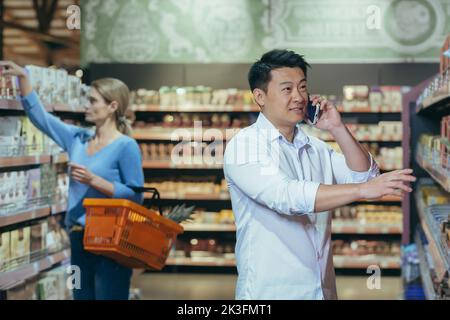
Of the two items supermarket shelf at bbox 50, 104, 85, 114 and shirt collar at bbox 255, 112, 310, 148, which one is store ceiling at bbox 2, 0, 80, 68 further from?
→ shirt collar at bbox 255, 112, 310, 148

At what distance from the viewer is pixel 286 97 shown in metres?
2.72

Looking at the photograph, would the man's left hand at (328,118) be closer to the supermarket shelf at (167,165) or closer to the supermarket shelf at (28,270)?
the supermarket shelf at (28,270)

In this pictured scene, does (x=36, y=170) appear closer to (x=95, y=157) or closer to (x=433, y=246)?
(x=95, y=157)

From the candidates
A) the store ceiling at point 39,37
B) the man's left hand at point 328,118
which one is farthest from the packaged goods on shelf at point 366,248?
the store ceiling at point 39,37

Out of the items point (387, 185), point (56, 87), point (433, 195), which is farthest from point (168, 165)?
point (387, 185)

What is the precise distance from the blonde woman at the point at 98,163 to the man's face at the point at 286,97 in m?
1.43

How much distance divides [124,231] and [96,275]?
25 centimetres

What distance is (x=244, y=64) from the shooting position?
8500mm

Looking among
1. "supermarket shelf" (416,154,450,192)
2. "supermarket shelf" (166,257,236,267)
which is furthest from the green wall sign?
"supermarket shelf" (416,154,450,192)

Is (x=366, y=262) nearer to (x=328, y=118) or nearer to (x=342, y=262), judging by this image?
(x=342, y=262)

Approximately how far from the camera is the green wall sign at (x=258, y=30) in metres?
8.78

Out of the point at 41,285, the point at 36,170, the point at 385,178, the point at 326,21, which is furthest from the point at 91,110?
the point at 326,21

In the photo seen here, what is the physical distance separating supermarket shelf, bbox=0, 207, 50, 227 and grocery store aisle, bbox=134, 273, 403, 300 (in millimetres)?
2233
